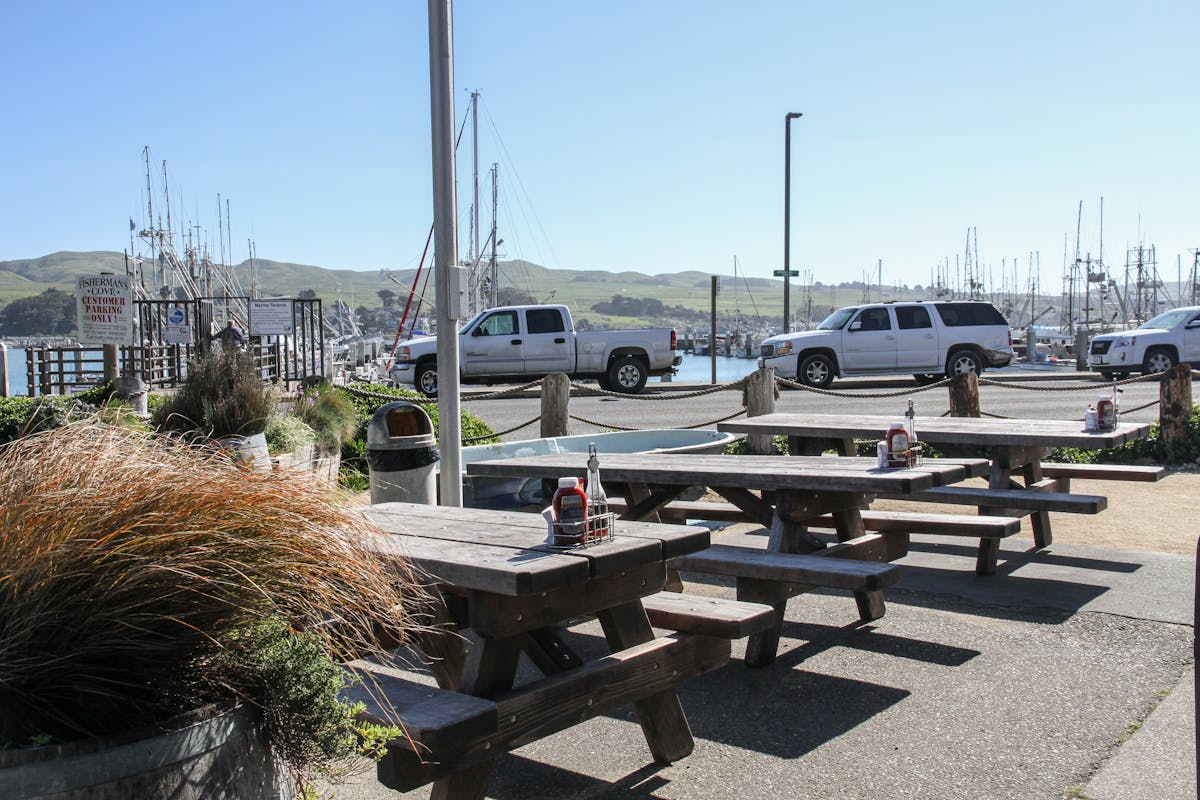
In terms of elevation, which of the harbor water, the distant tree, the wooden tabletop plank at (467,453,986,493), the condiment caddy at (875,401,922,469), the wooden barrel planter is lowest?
the harbor water

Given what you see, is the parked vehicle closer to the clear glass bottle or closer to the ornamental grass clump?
the clear glass bottle

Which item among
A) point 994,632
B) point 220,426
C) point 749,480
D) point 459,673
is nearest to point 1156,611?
point 994,632

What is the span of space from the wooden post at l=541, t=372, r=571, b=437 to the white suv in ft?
44.1

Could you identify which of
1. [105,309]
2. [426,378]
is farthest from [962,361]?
[105,309]

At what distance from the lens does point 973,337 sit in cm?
2427

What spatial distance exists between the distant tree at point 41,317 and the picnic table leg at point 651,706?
316ft

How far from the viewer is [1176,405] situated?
37.1 feet

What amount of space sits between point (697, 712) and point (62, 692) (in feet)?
8.74

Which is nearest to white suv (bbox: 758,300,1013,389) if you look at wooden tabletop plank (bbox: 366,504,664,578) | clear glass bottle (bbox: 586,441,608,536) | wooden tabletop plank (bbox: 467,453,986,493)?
wooden tabletop plank (bbox: 467,453,986,493)

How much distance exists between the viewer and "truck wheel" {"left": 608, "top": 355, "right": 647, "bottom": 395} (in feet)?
77.0

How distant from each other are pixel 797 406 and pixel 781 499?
14141mm

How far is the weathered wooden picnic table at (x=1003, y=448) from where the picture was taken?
6.79 m

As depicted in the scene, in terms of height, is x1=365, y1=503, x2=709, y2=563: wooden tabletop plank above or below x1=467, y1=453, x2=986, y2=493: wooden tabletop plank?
above

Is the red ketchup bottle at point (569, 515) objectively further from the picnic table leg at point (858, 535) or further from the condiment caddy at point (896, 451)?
the picnic table leg at point (858, 535)
